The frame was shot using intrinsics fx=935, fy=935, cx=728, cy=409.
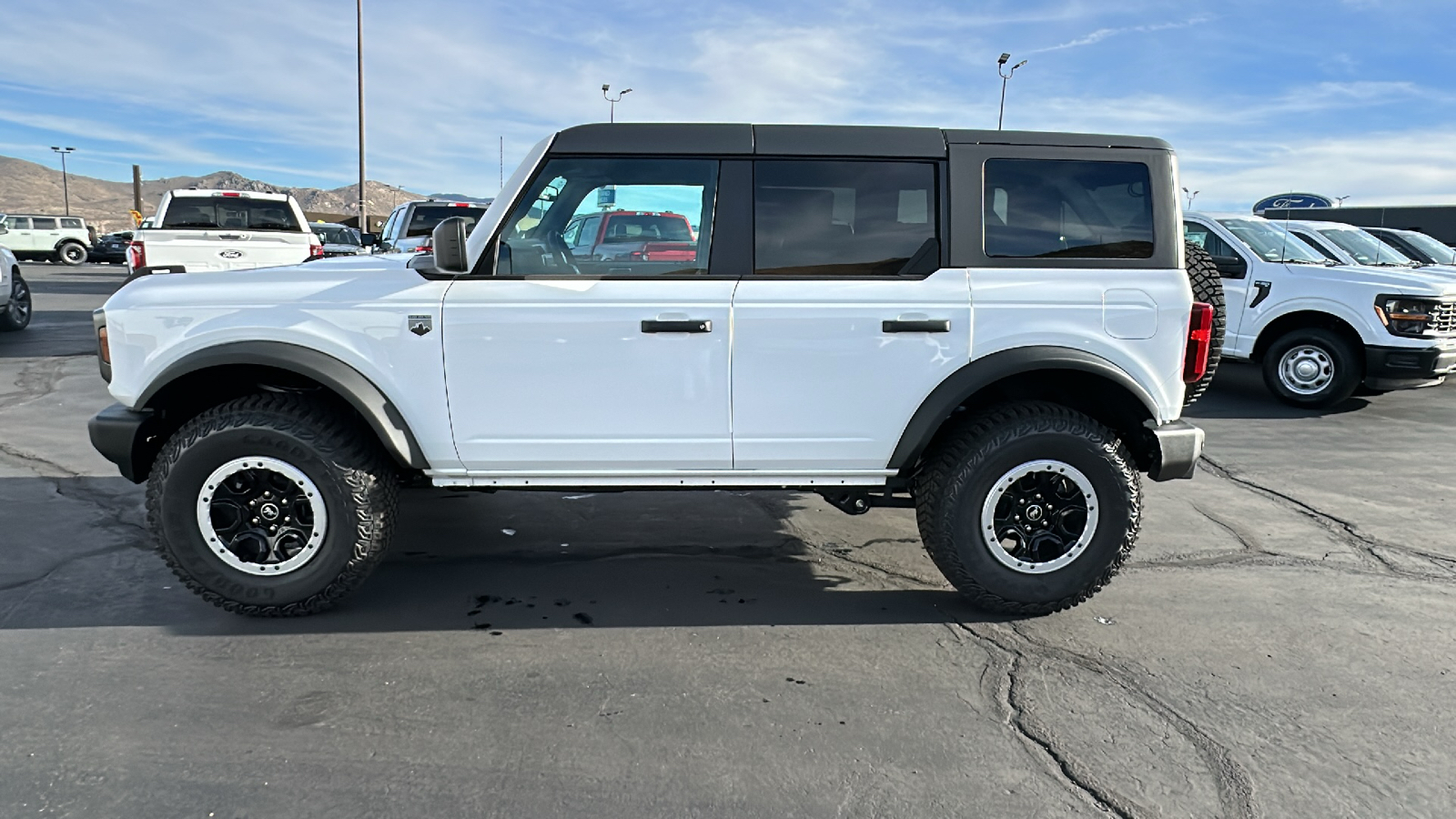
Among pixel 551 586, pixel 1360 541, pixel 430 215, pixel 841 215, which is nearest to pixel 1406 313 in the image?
pixel 1360 541

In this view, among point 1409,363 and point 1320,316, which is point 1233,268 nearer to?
point 1320,316

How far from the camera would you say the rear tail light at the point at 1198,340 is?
3.76m

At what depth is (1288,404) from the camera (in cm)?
910

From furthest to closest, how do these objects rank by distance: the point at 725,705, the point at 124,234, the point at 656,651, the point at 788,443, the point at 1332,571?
the point at 124,234
the point at 1332,571
the point at 788,443
the point at 656,651
the point at 725,705

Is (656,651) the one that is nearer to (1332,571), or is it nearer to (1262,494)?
(1332,571)

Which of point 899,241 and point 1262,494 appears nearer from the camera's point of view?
point 899,241

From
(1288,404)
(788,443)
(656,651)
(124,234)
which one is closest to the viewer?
(656,651)

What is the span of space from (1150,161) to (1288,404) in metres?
6.58

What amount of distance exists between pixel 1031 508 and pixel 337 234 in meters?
23.5

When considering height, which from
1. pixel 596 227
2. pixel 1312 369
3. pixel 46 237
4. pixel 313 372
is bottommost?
pixel 1312 369

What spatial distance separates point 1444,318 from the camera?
8367mm

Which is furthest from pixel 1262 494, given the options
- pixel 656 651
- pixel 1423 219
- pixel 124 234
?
pixel 124 234

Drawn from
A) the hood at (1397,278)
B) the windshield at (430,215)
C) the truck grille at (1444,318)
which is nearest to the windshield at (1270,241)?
the hood at (1397,278)

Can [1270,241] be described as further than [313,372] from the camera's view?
Yes
